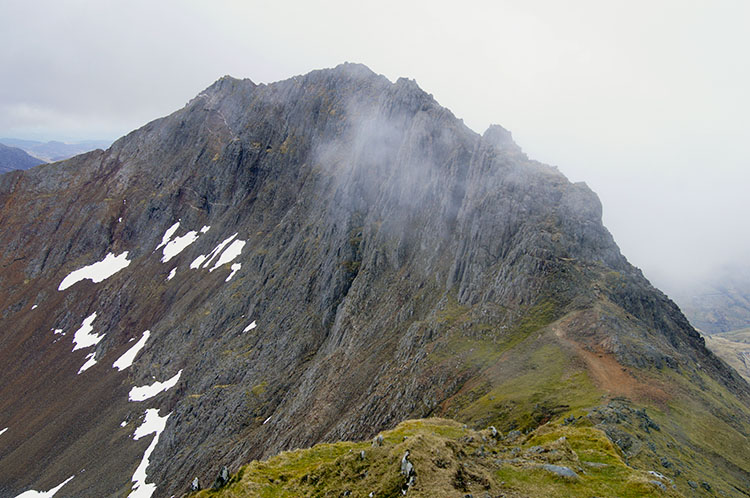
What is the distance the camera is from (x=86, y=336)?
158 meters

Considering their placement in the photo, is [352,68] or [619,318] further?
[352,68]

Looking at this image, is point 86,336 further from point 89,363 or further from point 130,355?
point 130,355

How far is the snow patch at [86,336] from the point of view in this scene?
504 feet

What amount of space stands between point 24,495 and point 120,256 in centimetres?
10718

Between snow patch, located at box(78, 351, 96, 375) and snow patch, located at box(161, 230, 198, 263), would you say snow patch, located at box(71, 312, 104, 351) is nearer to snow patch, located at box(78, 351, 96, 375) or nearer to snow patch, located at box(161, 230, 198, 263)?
snow patch, located at box(78, 351, 96, 375)

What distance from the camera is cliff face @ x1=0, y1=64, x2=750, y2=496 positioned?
65312 mm

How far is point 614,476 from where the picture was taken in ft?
90.9

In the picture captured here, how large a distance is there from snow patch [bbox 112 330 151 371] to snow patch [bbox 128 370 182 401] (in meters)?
15.3

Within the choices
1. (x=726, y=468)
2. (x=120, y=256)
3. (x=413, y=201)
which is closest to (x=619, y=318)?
(x=726, y=468)

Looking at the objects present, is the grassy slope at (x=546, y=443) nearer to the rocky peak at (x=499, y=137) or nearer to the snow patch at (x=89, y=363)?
the rocky peak at (x=499, y=137)

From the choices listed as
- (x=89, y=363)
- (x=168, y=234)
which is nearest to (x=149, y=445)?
(x=89, y=363)

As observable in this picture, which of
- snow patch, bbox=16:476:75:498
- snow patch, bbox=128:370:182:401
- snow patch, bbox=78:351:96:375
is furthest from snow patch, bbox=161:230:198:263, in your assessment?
snow patch, bbox=16:476:75:498

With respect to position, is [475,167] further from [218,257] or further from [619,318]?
[218,257]

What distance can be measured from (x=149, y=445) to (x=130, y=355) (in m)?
46.1
